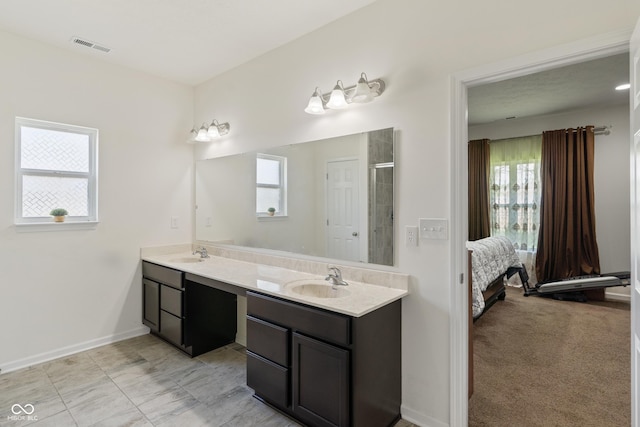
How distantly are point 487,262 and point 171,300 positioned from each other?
3469 millimetres

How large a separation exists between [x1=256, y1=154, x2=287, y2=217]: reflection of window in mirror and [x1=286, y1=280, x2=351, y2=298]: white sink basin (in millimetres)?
779

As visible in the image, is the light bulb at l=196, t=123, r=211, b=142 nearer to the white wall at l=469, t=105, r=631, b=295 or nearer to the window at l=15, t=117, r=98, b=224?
the window at l=15, t=117, r=98, b=224

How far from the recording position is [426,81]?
1996 millimetres

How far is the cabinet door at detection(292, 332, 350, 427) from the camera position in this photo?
170cm

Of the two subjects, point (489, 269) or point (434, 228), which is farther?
point (489, 269)

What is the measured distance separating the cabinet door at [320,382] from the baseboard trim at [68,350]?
226cm

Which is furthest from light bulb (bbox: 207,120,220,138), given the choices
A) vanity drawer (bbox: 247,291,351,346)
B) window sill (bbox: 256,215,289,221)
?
vanity drawer (bbox: 247,291,351,346)

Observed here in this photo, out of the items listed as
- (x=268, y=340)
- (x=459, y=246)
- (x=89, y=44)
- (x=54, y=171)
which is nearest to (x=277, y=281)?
(x=268, y=340)

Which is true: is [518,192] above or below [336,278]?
above

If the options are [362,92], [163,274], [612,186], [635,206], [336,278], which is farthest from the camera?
[612,186]

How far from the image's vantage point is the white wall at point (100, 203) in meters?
2.68

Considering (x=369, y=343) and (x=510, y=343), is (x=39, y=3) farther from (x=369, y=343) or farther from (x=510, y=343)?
(x=510, y=343)

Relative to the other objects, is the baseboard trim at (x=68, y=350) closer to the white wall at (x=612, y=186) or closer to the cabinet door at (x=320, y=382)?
the cabinet door at (x=320, y=382)

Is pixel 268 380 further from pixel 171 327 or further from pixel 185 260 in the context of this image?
pixel 185 260
